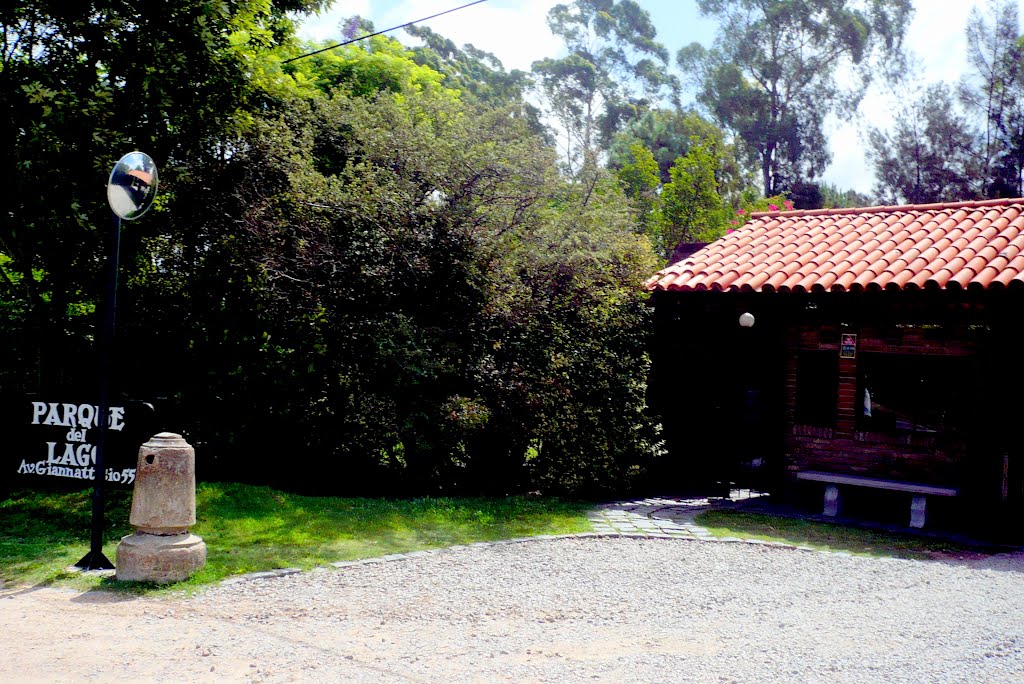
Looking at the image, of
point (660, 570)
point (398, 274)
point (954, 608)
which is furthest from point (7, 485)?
point (954, 608)

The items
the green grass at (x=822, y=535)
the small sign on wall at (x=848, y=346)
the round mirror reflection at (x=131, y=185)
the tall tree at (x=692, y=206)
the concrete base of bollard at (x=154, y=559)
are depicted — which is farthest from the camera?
the tall tree at (x=692, y=206)

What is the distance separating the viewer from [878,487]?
33.7 ft

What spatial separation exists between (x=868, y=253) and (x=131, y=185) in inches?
343

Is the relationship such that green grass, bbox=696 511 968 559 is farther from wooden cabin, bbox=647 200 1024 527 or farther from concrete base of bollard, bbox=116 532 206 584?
concrete base of bollard, bbox=116 532 206 584

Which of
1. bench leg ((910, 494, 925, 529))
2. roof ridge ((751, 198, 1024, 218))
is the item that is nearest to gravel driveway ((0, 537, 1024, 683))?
bench leg ((910, 494, 925, 529))

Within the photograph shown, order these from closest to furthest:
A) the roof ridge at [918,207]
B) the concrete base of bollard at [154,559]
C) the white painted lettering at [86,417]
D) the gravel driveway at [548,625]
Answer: the gravel driveway at [548,625] < the concrete base of bollard at [154,559] < the white painted lettering at [86,417] < the roof ridge at [918,207]

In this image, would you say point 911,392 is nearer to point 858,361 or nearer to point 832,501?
point 858,361

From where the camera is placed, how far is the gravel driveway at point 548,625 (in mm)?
5016

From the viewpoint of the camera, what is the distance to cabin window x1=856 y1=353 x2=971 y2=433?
1038 cm

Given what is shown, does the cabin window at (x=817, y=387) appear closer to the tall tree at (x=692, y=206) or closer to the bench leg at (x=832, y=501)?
the bench leg at (x=832, y=501)

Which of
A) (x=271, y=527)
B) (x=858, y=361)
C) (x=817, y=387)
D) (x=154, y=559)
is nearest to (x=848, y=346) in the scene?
(x=858, y=361)

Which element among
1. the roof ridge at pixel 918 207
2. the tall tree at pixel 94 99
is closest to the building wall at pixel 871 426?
the roof ridge at pixel 918 207

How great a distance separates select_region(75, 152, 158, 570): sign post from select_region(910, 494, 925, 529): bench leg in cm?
813

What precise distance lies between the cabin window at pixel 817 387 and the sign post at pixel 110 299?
8011 millimetres
